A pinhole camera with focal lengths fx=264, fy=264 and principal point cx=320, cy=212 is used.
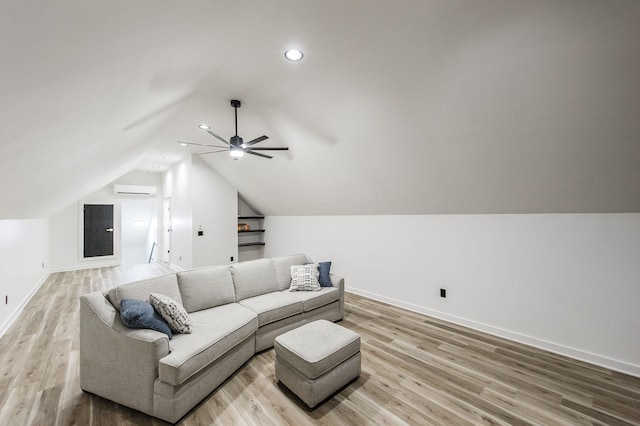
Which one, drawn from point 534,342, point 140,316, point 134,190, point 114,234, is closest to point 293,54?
point 140,316

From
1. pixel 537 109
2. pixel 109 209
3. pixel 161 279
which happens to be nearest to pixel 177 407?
pixel 161 279

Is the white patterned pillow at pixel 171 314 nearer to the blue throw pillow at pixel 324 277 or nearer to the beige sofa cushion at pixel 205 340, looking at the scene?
the beige sofa cushion at pixel 205 340

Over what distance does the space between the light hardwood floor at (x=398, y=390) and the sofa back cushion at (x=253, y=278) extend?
0.73 m

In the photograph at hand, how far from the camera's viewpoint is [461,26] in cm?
174

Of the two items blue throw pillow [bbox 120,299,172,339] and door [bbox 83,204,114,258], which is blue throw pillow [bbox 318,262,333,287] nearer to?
blue throw pillow [bbox 120,299,172,339]

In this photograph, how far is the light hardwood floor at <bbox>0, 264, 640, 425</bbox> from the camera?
1897 millimetres

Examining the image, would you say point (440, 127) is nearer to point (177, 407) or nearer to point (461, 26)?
point (461, 26)

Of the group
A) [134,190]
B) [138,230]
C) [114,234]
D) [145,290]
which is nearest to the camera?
[145,290]

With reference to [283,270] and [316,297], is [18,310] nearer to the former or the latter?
[283,270]

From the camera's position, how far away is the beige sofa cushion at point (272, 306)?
9.09 ft

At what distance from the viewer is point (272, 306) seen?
2.87 m

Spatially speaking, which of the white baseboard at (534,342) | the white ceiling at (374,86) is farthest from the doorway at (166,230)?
the white baseboard at (534,342)

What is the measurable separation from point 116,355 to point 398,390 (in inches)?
86.8

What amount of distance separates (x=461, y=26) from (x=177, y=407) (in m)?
3.19
